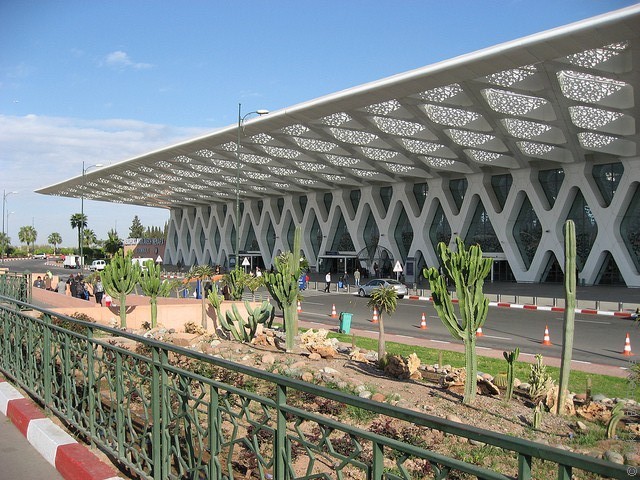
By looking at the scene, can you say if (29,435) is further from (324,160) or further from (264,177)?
(264,177)

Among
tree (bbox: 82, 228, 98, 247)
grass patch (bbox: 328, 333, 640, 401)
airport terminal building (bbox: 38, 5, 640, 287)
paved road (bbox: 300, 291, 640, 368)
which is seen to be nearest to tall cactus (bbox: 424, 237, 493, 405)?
grass patch (bbox: 328, 333, 640, 401)

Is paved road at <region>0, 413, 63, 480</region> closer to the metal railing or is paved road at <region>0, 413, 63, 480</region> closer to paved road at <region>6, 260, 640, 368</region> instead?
the metal railing

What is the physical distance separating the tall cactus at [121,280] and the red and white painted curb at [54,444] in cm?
1251

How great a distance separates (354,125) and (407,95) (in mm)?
7497

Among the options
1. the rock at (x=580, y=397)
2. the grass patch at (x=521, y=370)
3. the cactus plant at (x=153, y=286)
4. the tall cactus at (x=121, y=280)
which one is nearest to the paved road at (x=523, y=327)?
the grass patch at (x=521, y=370)

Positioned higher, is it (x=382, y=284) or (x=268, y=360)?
(x=382, y=284)

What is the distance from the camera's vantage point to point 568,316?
9.06m

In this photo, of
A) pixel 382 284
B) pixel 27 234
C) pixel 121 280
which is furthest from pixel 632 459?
pixel 27 234

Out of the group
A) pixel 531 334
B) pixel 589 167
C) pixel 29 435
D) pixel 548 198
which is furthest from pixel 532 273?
pixel 29 435

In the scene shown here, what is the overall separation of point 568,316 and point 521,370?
3.98 metres

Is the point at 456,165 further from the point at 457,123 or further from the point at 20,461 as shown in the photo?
the point at 20,461

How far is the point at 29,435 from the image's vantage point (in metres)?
5.47

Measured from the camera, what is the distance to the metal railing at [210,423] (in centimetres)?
240

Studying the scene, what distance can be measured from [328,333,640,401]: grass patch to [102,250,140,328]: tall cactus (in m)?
7.27
